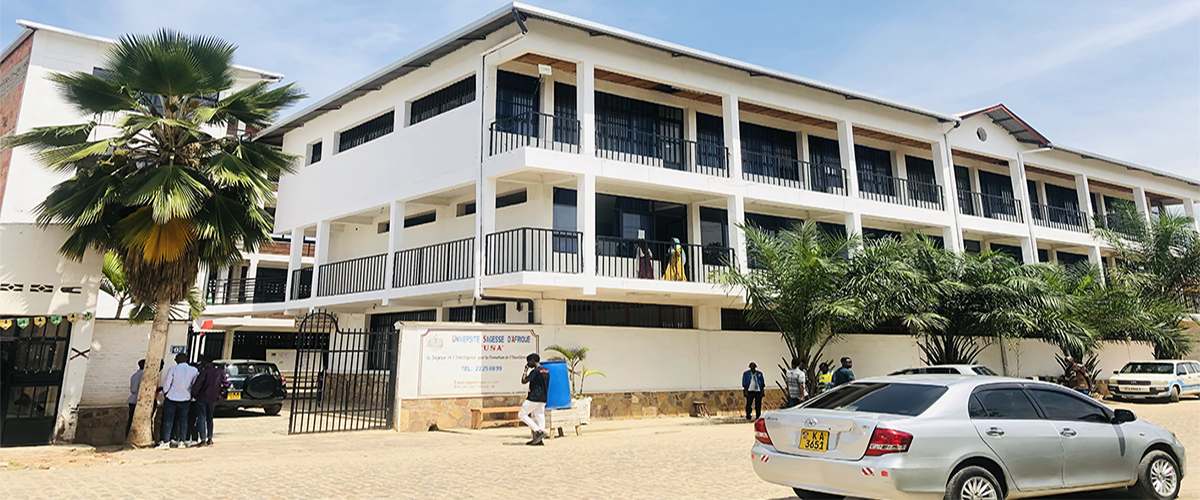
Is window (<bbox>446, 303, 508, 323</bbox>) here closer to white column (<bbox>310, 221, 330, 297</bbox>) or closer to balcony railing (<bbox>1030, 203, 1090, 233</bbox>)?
white column (<bbox>310, 221, 330, 297</bbox>)

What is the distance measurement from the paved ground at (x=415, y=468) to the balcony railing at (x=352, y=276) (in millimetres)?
6316

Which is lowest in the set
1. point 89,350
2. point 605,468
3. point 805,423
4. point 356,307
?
point 605,468

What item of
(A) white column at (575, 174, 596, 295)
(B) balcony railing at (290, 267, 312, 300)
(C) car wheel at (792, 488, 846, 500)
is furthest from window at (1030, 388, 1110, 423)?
(B) balcony railing at (290, 267, 312, 300)

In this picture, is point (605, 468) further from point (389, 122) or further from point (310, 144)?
point (310, 144)

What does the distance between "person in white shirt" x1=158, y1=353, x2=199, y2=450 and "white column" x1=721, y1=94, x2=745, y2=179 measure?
40.1 ft

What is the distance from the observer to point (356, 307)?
72.1ft

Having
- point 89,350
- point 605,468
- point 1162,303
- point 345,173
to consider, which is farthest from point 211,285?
point 1162,303

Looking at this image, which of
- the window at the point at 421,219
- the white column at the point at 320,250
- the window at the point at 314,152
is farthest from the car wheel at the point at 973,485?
the window at the point at 314,152

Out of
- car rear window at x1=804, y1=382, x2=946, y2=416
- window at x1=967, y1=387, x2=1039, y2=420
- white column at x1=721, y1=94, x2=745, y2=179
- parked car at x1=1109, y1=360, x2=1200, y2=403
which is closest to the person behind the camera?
car rear window at x1=804, y1=382, x2=946, y2=416

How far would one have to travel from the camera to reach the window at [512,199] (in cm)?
1889

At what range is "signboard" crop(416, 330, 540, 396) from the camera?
15.5 metres

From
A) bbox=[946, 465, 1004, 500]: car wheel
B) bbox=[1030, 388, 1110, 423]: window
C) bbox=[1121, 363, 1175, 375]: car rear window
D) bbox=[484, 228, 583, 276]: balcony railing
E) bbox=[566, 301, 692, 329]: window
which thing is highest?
bbox=[484, 228, 583, 276]: balcony railing

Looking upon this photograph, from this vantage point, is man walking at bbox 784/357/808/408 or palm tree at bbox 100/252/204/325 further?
man walking at bbox 784/357/808/408

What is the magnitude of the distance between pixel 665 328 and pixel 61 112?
21146 millimetres
